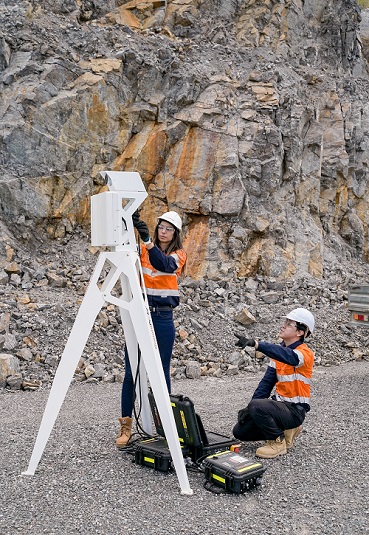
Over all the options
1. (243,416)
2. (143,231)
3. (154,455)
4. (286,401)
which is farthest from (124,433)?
(143,231)

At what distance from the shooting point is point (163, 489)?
14.8ft

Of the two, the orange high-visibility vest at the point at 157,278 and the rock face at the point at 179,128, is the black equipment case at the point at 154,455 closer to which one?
the orange high-visibility vest at the point at 157,278

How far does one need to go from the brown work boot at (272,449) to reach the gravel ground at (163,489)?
8 centimetres

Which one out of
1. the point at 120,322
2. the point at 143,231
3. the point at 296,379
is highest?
the point at 143,231

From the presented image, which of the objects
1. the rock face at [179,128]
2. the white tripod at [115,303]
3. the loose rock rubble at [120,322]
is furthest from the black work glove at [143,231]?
the rock face at [179,128]

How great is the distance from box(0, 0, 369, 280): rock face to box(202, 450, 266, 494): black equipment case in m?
10.1

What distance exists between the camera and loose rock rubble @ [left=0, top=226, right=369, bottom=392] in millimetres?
10000

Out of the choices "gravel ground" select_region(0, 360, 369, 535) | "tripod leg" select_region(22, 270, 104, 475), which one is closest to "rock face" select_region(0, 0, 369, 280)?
"gravel ground" select_region(0, 360, 369, 535)

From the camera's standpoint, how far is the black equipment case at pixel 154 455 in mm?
4848

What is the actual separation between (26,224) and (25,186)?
1022mm

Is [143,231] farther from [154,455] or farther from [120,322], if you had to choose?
[120,322]

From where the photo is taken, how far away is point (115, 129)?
15.6 metres

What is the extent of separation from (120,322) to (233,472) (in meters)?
7.43

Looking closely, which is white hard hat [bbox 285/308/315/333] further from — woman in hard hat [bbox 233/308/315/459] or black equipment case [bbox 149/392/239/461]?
black equipment case [bbox 149/392/239/461]
